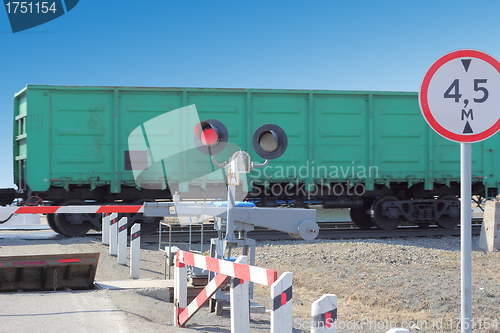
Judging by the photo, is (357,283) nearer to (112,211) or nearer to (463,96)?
(463,96)

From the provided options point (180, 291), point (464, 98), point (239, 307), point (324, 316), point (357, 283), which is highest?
point (464, 98)

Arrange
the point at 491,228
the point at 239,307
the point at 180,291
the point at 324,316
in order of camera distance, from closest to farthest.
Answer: the point at 324,316 < the point at 239,307 < the point at 180,291 < the point at 491,228

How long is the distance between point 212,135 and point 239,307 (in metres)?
1.90

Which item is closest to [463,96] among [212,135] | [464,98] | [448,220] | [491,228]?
[464,98]

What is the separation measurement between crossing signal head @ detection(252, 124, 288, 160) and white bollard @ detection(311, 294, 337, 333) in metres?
2.47

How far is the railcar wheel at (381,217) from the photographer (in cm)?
1309

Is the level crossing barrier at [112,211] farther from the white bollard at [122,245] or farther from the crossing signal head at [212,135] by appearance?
the crossing signal head at [212,135]

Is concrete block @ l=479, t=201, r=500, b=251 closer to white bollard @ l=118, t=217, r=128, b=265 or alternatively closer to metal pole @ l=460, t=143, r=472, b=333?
white bollard @ l=118, t=217, r=128, b=265

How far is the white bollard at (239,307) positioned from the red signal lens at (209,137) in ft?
5.39

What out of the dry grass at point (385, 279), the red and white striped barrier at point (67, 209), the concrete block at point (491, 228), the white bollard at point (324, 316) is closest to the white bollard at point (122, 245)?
the red and white striped barrier at point (67, 209)

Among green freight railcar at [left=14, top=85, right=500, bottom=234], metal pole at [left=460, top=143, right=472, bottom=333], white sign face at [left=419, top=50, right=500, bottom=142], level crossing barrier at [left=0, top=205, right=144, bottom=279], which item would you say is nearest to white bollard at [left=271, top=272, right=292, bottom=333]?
metal pole at [left=460, top=143, right=472, bottom=333]

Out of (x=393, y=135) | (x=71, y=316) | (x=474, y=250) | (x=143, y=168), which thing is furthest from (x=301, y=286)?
(x=393, y=135)

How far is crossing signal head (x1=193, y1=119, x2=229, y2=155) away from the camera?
493cm

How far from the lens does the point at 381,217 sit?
1319cm
